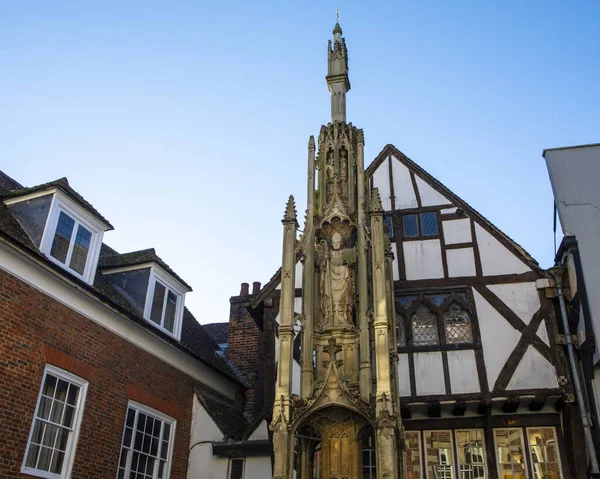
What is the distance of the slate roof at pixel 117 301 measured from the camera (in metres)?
9.70

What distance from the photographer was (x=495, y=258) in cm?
1285

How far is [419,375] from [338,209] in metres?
4.28

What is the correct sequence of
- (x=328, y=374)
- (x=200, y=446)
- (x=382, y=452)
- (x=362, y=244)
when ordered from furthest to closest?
(x=200, y=446) < (x=362, y=244) < (x=328, y=374) < (x=382, y=452)

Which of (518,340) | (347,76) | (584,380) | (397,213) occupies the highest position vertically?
(347,76)

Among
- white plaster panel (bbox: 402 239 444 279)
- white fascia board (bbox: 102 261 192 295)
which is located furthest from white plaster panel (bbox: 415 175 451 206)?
white fascia board (bbox: 102 261 192 295)

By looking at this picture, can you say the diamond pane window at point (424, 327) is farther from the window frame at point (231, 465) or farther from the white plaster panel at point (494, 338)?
the window frame at point (231, 465)

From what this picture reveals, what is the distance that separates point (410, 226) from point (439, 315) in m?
2.18

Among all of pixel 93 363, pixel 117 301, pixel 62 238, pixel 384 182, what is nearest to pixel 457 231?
pixel 384 182

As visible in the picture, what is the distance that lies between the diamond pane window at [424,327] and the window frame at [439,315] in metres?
0.07

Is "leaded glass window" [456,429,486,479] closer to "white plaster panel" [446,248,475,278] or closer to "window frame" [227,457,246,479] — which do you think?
"white plaster panel" [446,248,475,278]

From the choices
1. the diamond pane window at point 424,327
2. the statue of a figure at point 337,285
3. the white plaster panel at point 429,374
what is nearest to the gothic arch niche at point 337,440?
the statue of a figure at point 337,285

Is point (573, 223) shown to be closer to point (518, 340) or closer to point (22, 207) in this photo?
point (518, 340)

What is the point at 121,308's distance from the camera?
11273 mm

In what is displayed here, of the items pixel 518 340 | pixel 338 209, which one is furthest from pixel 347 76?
pixel 518 340
